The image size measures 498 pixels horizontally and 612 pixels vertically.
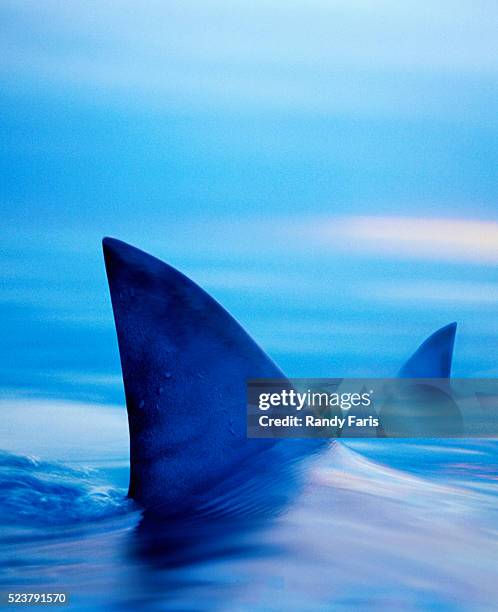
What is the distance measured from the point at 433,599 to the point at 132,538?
1117 millimetres

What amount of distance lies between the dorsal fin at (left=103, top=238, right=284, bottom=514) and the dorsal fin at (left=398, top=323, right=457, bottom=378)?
62 centimetres

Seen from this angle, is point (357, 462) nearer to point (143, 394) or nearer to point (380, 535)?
point (380, 535)

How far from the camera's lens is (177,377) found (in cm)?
354

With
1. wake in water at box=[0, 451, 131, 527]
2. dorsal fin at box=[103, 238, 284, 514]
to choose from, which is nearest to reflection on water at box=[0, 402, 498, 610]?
wake in water at box=[0, 451, 131, 527]

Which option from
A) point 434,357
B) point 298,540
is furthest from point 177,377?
point 434,357

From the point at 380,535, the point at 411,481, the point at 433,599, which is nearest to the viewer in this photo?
the point at 433,599

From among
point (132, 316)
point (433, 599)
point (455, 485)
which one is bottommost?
point (433, 599)

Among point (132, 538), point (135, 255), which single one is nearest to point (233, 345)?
point (135, 255)

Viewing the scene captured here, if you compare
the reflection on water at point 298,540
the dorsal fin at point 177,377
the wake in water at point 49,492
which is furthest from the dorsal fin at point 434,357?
the wake in water at point 49,492

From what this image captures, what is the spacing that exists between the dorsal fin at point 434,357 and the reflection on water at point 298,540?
330 mm

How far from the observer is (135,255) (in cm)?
336

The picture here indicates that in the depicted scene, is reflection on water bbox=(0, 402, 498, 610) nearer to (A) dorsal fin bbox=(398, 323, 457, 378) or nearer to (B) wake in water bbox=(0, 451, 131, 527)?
(B) wake in water bbox=(0, 451, 131, 527)

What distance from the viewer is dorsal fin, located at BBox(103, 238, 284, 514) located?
343cm

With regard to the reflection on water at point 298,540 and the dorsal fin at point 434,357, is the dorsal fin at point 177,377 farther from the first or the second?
the dorsal fin at point 434,357
